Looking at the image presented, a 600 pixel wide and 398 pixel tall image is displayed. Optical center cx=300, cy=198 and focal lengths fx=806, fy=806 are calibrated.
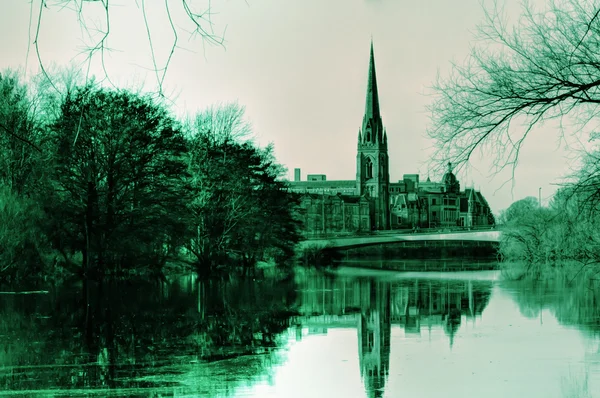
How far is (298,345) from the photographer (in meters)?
15.4

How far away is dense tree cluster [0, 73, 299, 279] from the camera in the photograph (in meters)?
30.4

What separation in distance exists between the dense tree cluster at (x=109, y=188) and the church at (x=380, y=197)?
8443 cm

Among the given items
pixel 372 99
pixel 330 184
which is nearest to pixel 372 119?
pixel 372 99

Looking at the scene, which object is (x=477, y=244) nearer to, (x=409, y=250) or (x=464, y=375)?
(x=409, y=250)

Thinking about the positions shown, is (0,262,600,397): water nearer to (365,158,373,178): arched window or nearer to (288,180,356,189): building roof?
(365,158,373,178): arched window

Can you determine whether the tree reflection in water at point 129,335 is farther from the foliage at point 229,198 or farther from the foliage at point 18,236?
the foliage at point 229,198

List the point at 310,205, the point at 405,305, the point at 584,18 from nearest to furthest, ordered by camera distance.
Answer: the point at 584,18 → the point at 405,305 → the point at 310,205

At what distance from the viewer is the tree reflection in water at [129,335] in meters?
11.7

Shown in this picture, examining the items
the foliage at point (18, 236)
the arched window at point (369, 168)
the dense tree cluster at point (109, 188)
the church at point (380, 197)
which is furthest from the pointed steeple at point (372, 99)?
the foliage at point (18, 236)

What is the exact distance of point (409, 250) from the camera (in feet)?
302

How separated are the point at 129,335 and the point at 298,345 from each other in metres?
3.60

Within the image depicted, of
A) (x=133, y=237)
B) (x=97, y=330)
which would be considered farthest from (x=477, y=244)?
(x=97, y=330)

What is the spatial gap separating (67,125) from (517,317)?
2006cm

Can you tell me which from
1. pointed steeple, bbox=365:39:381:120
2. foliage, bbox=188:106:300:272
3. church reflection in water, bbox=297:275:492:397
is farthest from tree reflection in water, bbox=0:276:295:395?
pointed steeple, bbox=365:39:381:120
